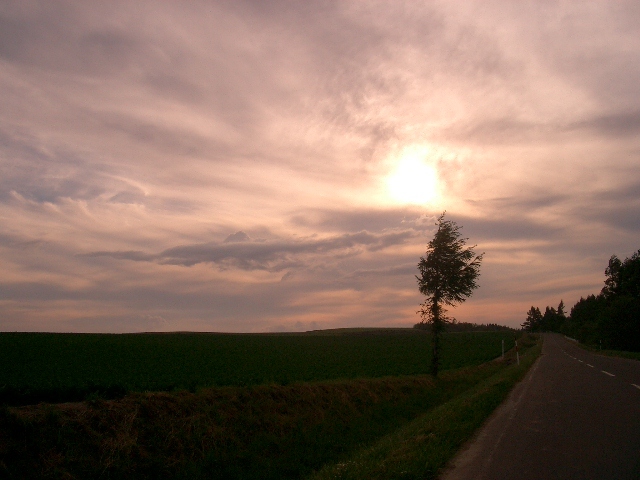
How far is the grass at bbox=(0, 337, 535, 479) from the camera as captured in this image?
9.62m

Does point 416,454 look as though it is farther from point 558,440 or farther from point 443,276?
point 443,276

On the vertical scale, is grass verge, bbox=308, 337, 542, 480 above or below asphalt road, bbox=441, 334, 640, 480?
below

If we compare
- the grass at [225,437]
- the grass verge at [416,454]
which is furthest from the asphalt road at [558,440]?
the grass at [225,437]

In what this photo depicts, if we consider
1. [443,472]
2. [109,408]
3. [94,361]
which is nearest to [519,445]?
[443,472]

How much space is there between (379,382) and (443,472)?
49.4 ft

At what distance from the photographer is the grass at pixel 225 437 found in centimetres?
962

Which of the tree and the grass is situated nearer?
the grass

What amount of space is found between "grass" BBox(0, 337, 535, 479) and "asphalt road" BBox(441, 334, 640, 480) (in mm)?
585

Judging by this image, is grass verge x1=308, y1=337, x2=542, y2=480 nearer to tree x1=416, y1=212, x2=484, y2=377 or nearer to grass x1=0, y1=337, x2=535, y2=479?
grass x1=0, y1=337, x2=535, y2=479

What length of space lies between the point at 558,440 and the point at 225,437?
27.2 feet

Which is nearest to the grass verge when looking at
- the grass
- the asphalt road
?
the grass

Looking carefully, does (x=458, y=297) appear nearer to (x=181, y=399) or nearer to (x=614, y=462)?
(x=181, y=399)

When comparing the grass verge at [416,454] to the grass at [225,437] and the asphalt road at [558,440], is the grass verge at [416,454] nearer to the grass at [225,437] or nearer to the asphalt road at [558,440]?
the grass at [225,437]

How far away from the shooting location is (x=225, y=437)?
520 inches
